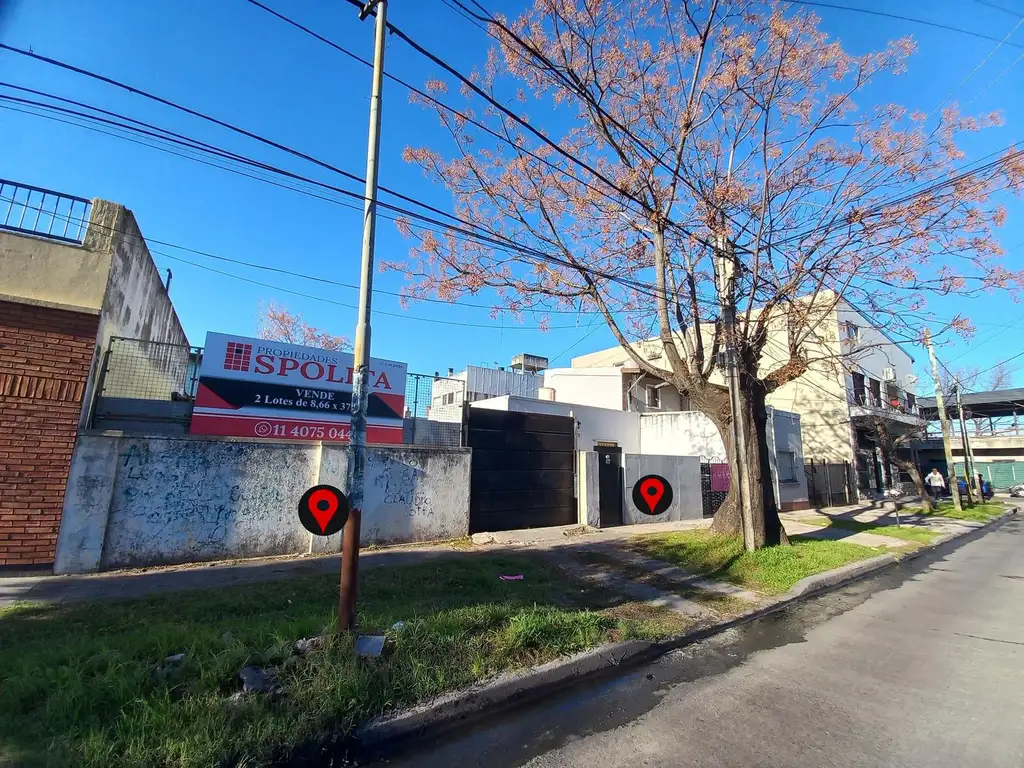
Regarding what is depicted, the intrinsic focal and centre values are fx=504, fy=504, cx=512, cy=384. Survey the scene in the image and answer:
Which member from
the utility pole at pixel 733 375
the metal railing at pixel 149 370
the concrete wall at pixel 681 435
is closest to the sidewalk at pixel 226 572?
the utility pole at pixel 733 375

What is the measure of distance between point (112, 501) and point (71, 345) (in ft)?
8.14

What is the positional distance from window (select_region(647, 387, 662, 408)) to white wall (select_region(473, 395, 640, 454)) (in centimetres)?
390

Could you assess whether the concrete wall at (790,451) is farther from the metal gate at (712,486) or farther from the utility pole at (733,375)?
the utility pole at (733,375)

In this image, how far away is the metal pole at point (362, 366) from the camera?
4.46m

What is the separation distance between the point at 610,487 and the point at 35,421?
1228 centimetres

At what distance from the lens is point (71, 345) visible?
25.3 feet

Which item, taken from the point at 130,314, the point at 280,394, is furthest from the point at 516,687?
the point at 130,314

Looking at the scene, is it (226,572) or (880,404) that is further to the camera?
(880,404)

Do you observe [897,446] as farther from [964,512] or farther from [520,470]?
[520,470]

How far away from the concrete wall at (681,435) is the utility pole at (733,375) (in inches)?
369

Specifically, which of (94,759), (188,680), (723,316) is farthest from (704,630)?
(723,316)

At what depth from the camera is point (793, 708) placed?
156 inches

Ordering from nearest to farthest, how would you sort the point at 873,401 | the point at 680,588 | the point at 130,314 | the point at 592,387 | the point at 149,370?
the point at 680,588 → the point at 149,370 → the point at 130,314 → the point at 592,387 → the point at 873,401

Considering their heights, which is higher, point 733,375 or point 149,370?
point 733,375
